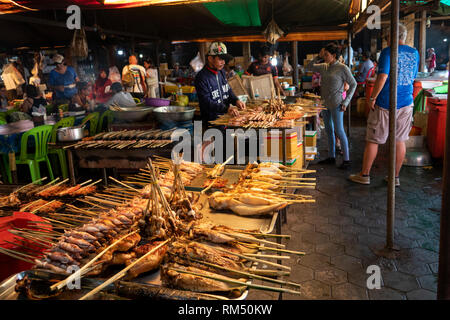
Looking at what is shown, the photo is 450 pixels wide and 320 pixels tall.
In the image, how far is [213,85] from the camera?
6.33 meters

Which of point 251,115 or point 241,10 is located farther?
point 241,10

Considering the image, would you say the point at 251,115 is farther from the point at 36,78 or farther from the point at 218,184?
the point at 36,78

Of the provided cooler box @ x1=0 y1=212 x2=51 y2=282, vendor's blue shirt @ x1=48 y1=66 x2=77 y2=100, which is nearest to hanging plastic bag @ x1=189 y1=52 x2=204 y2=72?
vendor's blue shirt @ x1=48 y1=66 x2=77 y2=100

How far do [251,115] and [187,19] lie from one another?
21.6ft

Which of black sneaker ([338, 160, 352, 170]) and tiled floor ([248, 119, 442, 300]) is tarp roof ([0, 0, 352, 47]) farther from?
A: tiled floor ([248, 119, 442, 300])

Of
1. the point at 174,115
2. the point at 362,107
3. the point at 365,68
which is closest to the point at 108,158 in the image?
the point at 174,115

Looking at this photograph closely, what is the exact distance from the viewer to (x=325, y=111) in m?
8.20

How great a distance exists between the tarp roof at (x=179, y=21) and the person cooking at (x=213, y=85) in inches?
137

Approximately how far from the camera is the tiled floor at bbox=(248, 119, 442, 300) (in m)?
3.81

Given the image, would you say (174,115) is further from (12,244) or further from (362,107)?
(362,107)

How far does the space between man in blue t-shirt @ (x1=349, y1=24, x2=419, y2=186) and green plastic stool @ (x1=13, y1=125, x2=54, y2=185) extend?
6462 mm

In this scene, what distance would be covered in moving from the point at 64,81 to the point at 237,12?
5.48 m
